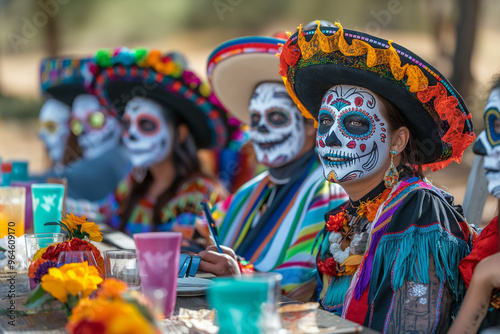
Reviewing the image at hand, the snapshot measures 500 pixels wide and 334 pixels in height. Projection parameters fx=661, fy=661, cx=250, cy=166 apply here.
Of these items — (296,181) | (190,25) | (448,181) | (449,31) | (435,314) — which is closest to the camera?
(435,314)

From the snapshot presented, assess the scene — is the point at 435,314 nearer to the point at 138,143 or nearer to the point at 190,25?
the point at 138,143

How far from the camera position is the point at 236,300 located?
49.8 inches

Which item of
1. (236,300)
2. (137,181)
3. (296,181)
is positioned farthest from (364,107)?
(137,181)

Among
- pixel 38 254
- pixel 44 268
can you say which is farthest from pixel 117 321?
pixel 38 254

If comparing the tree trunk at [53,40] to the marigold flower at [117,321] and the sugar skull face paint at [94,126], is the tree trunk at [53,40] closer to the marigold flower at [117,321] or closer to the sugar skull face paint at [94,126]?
the sugar skull face paint at [94,126]

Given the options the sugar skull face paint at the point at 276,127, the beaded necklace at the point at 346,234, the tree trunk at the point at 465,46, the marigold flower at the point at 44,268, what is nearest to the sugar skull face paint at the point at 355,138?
the beaded necklace at the point at 346,234

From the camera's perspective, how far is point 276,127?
358 cm

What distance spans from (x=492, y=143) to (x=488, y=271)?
357 millimetres

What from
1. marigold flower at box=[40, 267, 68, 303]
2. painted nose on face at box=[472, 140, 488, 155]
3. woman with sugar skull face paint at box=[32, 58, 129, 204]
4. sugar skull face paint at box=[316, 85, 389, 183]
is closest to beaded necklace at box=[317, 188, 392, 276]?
sugar skull face paint at box=[316, 85, 389, 183]

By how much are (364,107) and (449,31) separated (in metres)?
7.71

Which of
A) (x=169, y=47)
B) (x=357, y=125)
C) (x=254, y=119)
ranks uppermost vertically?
(x=169, y=47)

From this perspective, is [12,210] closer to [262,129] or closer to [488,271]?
[262,129]

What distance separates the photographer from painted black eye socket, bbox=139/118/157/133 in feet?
16.1

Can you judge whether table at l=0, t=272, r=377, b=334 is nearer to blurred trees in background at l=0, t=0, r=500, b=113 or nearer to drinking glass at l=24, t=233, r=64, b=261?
drinking glass at l=24, t=233, r=64, b=261
